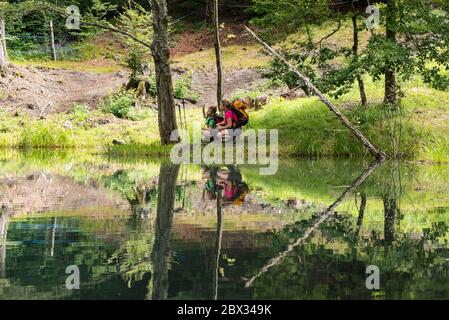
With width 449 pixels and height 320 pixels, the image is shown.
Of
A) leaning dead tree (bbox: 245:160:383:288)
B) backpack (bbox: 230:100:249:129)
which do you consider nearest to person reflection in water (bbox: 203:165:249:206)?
leaning dead tree (bbox: 245:160:383:288)

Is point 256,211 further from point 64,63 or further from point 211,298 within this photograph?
point 64,63

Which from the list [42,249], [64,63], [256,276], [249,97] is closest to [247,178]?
[42,249]

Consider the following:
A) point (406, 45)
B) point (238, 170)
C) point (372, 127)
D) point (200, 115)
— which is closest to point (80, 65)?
point (200, 115)

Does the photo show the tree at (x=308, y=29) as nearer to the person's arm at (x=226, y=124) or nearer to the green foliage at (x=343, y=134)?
the green foliage at (x=343, y=134)

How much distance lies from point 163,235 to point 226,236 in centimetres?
62

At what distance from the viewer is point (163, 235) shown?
768 centimetres

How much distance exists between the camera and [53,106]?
3133 cm

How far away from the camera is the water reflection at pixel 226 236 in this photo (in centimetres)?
547

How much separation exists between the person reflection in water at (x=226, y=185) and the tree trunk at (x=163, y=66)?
4.21 metres

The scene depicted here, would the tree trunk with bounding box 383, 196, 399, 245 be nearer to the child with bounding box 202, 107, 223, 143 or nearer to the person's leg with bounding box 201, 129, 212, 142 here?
the child with bounding box 202, 107, 223, 143

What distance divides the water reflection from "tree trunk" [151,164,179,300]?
0.02 m

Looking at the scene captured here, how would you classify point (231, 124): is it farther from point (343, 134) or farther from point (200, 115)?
point (200, 115)

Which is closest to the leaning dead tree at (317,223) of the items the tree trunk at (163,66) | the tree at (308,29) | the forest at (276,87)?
the forest at (276,87)

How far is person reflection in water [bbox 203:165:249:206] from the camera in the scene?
11.0 m
